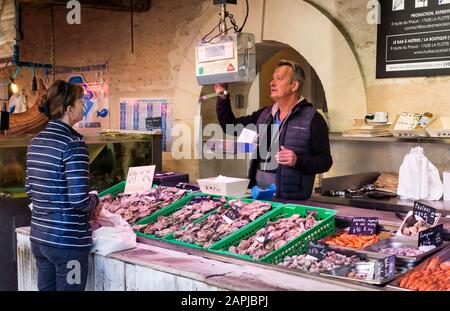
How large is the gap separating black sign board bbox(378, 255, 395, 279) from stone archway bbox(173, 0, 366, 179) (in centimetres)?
308

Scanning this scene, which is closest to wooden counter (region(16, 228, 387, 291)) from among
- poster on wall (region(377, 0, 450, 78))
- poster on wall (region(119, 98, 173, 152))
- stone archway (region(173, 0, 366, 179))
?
stone archway (region(173, 0, 366, 179))

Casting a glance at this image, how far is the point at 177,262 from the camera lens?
2.63m

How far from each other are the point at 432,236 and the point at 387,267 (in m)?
0.53

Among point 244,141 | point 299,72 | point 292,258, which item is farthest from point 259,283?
point 299,72

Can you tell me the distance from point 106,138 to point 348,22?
8.99 feet

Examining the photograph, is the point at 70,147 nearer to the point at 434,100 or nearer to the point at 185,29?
the point at 434,100

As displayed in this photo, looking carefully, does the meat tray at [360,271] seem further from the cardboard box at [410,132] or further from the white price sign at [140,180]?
the cardboard box at [410,132]

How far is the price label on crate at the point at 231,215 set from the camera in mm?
3143

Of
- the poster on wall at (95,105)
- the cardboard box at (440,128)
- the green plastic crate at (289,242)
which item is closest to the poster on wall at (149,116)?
the poster on wall at (95,105)

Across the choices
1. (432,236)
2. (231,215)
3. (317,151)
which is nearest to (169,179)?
(317,151)

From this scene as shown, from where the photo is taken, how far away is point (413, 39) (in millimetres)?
4938

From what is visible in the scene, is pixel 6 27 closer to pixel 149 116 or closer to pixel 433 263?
pixel 149 116

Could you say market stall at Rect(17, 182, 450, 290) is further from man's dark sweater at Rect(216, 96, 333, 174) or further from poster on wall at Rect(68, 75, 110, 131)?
poster on wall at Rect(68, 75, 110, 131)
